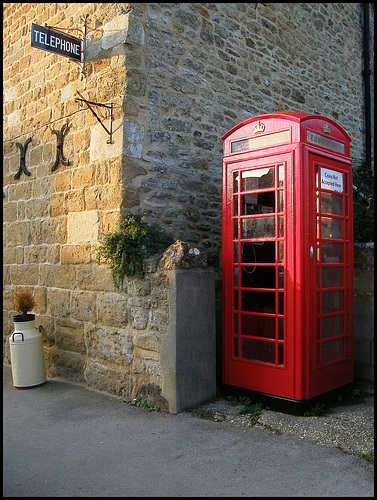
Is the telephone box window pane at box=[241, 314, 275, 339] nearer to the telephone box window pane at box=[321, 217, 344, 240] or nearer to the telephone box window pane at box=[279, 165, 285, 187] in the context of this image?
the telephone box window pane at box=[321, 217, 344, 240]

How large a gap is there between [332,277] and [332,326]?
0.48 metres

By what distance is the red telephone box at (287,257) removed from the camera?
4164mm

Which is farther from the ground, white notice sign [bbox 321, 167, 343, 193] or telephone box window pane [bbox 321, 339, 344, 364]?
white notice sign [bbox 321, 167, 343, 193]

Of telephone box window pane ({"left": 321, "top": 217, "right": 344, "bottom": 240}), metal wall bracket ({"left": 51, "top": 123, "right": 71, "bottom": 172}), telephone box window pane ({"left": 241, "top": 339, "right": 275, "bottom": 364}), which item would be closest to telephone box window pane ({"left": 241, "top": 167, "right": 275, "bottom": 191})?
telephone box window pane ({"left": 321, "top": 217, "right": 344, "bottom": 240})

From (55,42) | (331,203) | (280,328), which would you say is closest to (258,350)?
(280,328)

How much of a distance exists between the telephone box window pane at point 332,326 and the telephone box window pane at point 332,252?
0.56m

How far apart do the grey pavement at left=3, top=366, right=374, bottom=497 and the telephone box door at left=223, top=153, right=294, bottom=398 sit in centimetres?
64

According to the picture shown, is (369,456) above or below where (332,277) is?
below

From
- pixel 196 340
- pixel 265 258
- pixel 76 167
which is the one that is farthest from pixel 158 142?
pixel 196 340

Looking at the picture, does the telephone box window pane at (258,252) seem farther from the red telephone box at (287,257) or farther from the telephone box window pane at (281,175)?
the telephone box window pane at (281,175)

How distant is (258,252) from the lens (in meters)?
4.48

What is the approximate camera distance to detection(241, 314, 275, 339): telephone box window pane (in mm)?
4375

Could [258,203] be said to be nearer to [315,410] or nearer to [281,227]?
[281,227]

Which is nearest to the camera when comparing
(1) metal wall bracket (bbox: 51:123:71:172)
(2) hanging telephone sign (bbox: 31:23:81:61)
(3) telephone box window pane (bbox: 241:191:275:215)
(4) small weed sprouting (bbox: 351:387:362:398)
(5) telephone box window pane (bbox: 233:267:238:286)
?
(3) telephone box window pane (bbox: 241:191:275:215)
